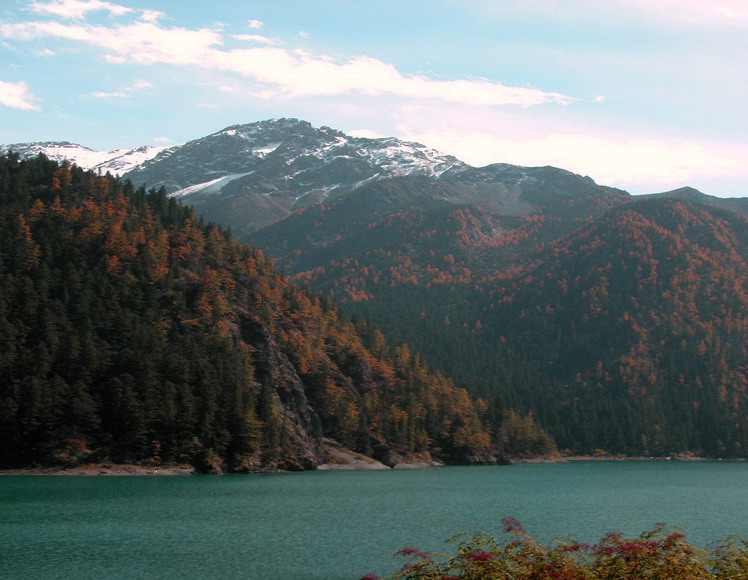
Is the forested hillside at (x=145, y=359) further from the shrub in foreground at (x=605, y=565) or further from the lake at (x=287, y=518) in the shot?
the shrub in foreground at (x=605, y=565)

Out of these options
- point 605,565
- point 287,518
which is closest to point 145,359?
point 287,518

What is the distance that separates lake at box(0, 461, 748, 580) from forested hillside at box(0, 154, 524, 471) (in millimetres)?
10109

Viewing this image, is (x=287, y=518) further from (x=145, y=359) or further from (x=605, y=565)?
(x=145, y=359)

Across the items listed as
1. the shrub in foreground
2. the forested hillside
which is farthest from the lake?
the shrub in foreground

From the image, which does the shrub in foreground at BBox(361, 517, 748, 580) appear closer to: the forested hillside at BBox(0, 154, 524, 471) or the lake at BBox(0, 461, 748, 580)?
the lake at BBox(0, 461, 748, 580)

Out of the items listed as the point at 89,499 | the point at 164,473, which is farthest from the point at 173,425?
the point at 89,499

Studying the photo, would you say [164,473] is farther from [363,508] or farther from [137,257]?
[137,257]

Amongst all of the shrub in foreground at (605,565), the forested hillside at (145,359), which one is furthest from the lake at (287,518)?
the shrub in foreground at (605,565)

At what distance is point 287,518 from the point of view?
85.5 meters

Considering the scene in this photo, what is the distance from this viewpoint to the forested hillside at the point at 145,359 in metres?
129

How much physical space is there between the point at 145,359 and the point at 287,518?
65165mm

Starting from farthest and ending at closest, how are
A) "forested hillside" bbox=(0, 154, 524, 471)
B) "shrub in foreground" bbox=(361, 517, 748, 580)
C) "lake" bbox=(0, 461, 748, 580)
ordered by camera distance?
"forested hillside" bbox=(0, 154, 524, 471), "lake" bbox=(0, 461, 748, 580), "shrub in foreground" bbox=(361, 517, 748, 580)

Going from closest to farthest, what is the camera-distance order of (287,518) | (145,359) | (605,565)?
(605,565), (287,518), (145,359)

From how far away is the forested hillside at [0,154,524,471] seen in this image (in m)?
129
